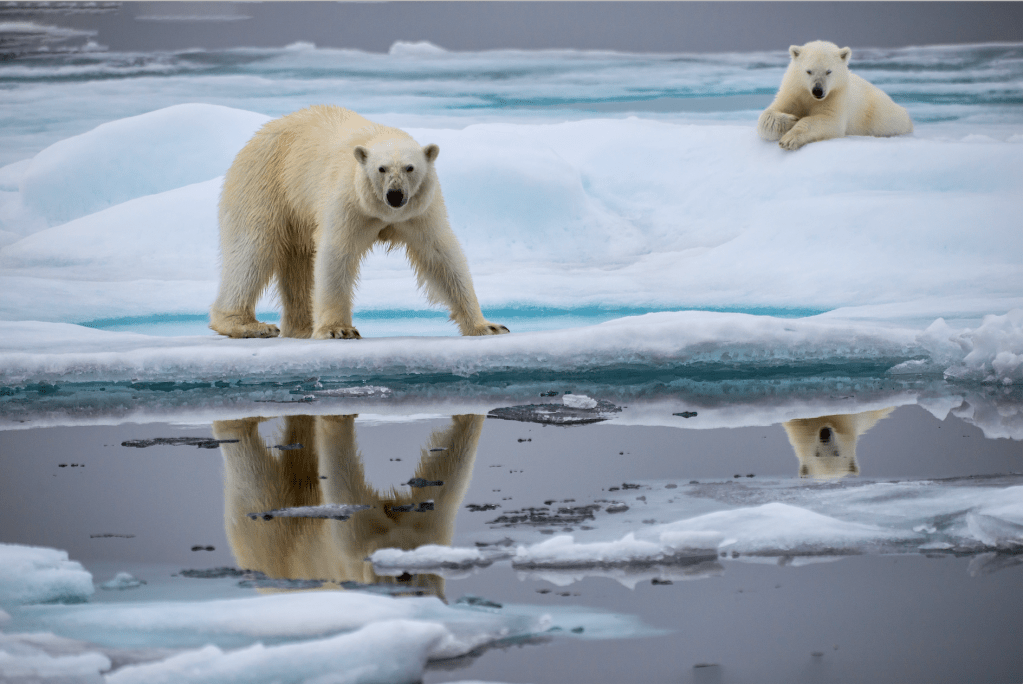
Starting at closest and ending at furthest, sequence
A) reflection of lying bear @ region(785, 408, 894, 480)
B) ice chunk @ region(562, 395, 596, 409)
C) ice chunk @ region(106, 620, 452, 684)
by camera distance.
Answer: ice chunk @ region(106, 620, 452, 684) → reflection of lying bear @ region(785, 408, 894, 480) → ice chunk @ region(562, 395, 596, 409)

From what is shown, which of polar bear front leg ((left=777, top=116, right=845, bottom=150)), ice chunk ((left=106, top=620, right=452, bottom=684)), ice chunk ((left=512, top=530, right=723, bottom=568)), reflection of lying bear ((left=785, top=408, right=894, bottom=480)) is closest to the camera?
ice chunk ((left=106, top=620, right=452, bottom=684))

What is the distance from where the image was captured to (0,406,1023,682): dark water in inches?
76.4

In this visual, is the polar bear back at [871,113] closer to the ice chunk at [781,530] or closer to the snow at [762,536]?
the snow at [762,536]

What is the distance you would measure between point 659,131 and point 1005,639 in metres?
7.65

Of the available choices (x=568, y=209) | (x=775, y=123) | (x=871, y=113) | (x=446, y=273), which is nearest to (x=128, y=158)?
(x=568, y=209)

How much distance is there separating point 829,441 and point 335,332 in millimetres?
2453

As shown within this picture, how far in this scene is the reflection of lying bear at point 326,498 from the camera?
2328mm

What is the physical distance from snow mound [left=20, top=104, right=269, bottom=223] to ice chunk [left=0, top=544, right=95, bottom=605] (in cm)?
689

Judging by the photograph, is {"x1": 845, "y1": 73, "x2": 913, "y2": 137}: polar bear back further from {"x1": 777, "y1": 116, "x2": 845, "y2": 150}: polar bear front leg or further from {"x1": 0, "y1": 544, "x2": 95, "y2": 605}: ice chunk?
{"x1": 0, "y1": 544, "x2": 95, "y2": 605}: ice chunk

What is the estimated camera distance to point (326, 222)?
483 centimetres

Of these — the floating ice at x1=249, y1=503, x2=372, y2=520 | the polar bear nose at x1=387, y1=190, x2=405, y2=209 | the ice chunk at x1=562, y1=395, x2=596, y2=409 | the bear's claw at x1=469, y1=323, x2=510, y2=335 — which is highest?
the polar bear nose at x1=387, y1=190, x2=405, y2=209

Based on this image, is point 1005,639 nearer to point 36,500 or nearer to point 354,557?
point 354,557

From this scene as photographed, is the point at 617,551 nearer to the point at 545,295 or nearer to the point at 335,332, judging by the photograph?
the point at 335,332

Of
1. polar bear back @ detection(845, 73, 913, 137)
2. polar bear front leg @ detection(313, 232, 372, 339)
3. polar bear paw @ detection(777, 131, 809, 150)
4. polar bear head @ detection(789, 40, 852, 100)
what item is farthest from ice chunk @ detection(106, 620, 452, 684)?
polar bear back @ detection(845, 73, 913, 137)
